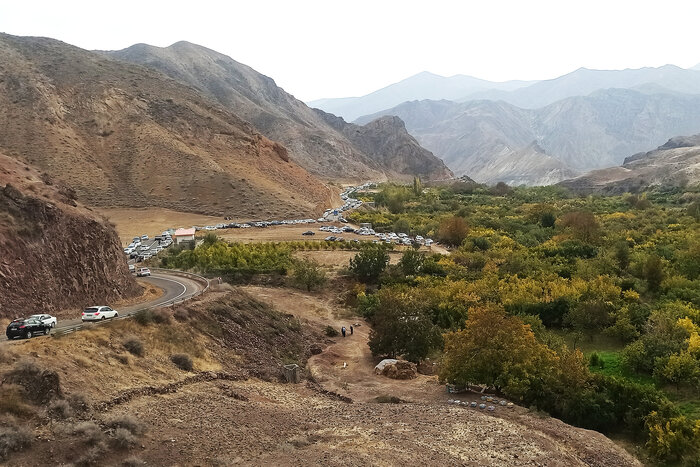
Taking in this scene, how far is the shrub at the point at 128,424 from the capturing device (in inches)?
638

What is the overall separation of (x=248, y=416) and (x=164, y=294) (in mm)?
14678

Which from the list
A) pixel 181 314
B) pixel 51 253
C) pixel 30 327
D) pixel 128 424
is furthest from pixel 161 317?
pixel 128 424

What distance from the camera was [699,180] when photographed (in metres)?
131

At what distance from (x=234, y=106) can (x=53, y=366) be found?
6420 inches

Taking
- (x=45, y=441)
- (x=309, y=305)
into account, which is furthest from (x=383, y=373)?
(x=45, y=441)

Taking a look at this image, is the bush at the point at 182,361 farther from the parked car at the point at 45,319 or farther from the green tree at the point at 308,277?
the green tree at the point at 308,277

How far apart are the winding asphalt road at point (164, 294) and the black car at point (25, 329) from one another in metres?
0.49

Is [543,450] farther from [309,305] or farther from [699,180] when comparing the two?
[699,180]

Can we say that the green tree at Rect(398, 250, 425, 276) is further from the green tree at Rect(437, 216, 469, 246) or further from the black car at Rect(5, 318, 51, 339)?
the black car at Rect(5, 318, 51, 339)

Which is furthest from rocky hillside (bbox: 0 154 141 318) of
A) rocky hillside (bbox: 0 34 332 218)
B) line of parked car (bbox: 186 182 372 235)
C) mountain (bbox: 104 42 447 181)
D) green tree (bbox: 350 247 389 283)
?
mountain (bbox: 104 42 447 181)

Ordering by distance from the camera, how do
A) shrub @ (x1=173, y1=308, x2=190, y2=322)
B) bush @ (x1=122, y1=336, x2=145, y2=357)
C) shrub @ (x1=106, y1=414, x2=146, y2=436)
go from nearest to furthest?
1. shrub @ (x1=106, y1=414, x2=146, y2=436)
2. bush @ (x1=122, y1=336, x2=145, y2=357)
3. shrub @ (x1=173, y1=308, x2=190, y2=322)

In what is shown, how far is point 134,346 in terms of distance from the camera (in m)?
21.9

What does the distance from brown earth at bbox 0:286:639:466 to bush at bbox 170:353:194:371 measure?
1.08 feet

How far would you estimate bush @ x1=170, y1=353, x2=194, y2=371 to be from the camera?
2302 cm
